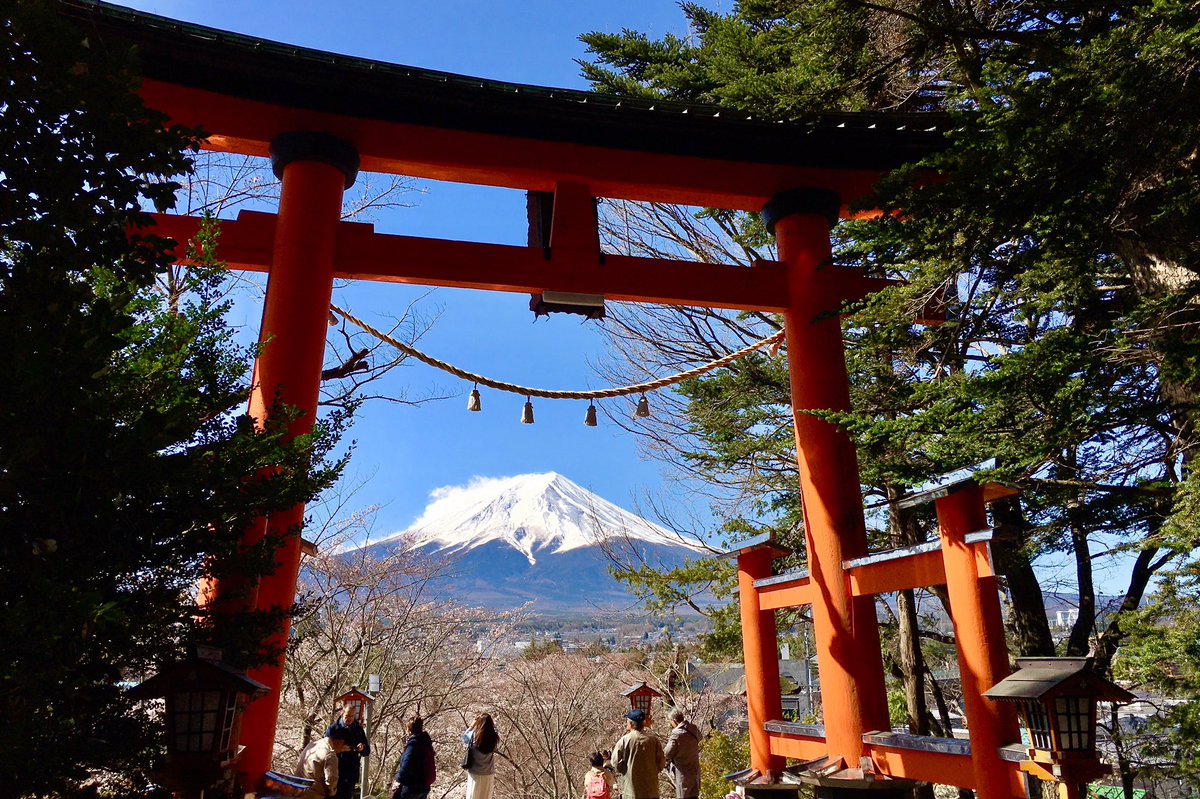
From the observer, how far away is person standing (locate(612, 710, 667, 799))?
6.26m

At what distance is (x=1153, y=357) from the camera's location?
14.5ft

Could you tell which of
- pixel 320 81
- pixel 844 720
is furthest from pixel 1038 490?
pixel 320 81

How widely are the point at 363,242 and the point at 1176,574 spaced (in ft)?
19.1

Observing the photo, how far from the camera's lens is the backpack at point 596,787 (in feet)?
23.5

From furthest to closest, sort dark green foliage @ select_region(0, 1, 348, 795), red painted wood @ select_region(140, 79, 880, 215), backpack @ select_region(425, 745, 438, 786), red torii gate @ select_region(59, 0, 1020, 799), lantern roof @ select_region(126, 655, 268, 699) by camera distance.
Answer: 1. backpack @ select_region(425, 745, 438, 786)
2. red painted wood @ select_region(140, 79, 880, 215)
3. red torii gate @ select_region(59, 0, 1020, 799)
4. lantern roof @ select_region(126, 655, 268, 699)
5. dark green foliage @ select_region(0, 1, 348, 795)

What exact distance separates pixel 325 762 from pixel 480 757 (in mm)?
1554

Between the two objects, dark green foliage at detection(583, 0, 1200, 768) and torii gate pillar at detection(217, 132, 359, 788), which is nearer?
dark green foliage at detection(583, 0, 1200, 768)

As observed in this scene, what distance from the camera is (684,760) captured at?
21.2ft

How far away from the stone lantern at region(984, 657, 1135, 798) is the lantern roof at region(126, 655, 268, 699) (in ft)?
11.9

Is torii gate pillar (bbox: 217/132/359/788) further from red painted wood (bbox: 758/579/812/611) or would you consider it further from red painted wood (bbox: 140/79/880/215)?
red painted wood (bbox: 758/579/812/611)

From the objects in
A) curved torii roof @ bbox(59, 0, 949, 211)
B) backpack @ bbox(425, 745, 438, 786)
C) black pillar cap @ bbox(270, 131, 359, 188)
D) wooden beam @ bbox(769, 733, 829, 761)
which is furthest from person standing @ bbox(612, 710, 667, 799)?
black pillar cap @ bbox(270, 131, 359, 188)

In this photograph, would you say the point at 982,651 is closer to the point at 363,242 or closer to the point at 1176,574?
the point at 1176,574

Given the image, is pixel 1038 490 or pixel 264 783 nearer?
pixel 264 783

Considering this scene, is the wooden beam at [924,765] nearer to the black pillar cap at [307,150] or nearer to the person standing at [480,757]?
the person standing at [480,757]
